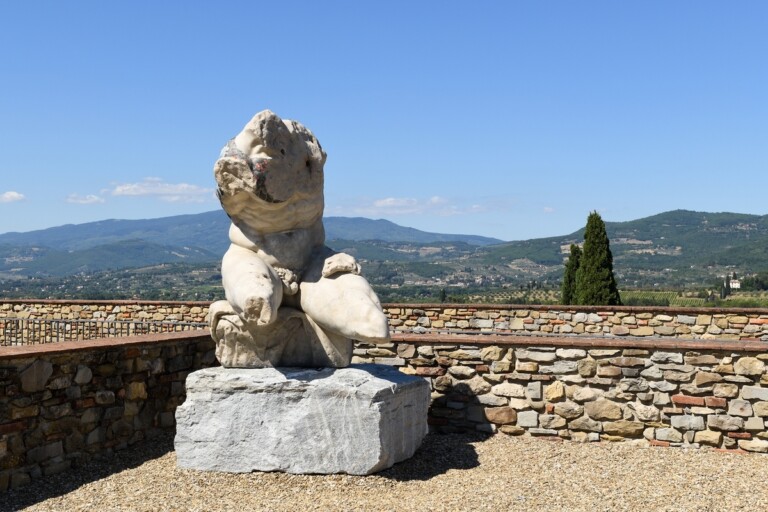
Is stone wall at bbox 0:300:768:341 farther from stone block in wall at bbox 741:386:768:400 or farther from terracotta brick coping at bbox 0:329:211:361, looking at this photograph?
terracotta brick coping at bbox 0:329:211:361

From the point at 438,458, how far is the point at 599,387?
185 centimetres

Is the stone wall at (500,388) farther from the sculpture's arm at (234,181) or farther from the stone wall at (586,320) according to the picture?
the stone wall at (586,320)

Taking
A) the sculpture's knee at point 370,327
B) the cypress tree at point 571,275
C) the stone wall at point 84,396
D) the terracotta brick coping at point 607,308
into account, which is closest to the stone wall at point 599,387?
the sculpture's knee at point 370,327

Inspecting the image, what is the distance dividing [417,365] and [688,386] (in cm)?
264

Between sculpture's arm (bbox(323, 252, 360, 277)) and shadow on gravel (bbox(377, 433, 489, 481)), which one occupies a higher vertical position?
sculpture's arm (bbox(323, 252, 360, 277))

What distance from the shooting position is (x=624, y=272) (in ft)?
355

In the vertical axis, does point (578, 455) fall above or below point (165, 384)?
below

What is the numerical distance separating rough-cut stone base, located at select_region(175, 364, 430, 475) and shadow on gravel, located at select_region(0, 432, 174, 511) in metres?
0.78

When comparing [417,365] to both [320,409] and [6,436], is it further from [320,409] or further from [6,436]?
[6,436]

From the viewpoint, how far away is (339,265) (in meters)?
6.26

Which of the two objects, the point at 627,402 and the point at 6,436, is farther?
the point at 627,402

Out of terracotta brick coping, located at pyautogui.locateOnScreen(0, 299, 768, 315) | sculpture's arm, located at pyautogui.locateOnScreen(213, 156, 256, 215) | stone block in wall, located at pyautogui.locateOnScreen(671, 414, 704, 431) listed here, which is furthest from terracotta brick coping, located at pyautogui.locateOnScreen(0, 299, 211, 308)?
stone block in wall, located at pyautogui.locateOnScreen(671, 414, 704, 431)

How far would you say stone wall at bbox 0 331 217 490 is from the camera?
594 centimetres

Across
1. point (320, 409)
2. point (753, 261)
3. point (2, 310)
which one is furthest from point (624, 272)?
point (320, 409)
